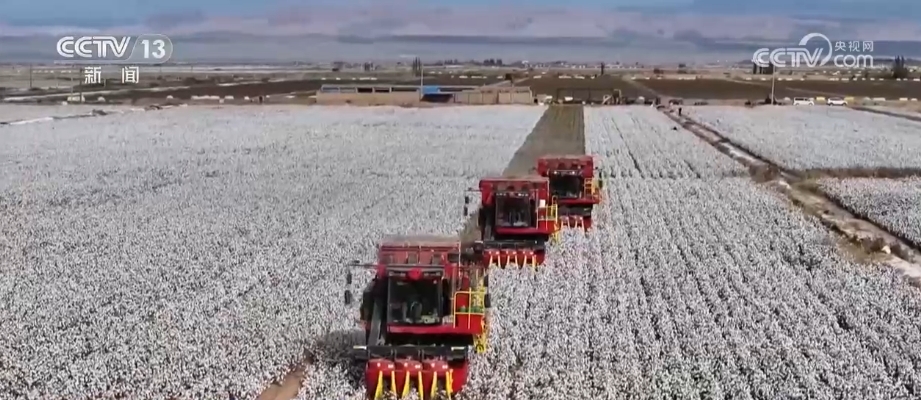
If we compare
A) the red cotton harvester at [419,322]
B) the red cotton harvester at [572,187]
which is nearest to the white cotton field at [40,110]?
the red cotton harvester at [572,187]

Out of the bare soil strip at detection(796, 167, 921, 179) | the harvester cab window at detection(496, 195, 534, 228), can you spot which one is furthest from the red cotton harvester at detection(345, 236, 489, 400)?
the bare soil strip at detection(796, 167, 921, 179)

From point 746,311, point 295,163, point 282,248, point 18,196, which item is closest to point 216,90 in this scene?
point 295,163

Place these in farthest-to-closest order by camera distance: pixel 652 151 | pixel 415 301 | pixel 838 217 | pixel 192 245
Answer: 1. pixel 652 151
2. pixel 838 217
3. pixel 192 245
4. pixel 415 301

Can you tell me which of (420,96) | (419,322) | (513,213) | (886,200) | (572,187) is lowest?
(886,200)

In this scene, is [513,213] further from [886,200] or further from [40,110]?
[40,110]

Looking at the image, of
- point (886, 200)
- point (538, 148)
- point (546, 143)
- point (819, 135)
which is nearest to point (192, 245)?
point (886, 200)

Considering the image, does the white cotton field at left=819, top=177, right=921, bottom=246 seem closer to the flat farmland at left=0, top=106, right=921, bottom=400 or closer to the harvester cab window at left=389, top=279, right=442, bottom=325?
the flat farmland at left=0, top=106, right=921, bottom=400

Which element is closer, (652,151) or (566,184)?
(566,184)
